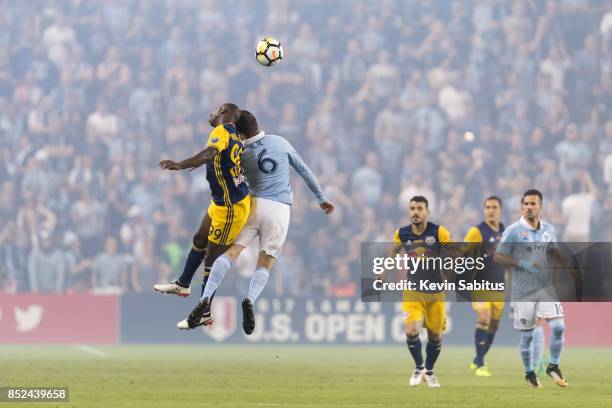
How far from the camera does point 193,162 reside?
975cm

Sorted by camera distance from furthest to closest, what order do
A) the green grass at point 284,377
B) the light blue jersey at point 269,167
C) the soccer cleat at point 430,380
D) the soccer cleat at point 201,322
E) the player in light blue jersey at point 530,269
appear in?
the soccer cleat at point 430,380
the player in light blue jersey at point 530,269
the green grass at point 284,377
the light blue jersey at point 269,167
the soccer cleat at point 201,322

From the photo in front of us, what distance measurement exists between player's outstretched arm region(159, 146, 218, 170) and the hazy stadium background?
10.8 meters

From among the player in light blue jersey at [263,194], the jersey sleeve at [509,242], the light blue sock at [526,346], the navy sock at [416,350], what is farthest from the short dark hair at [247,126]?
the light blue sock at [526,346]

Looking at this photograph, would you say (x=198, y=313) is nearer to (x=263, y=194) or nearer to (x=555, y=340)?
(x=263, y=194)

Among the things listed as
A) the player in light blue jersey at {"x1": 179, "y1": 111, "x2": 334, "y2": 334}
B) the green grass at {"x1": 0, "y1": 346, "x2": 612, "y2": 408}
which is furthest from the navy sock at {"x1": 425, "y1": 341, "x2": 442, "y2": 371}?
the player in light blue jersey at {"x1": 179, "y1": 111, "x2": 334, "y2": 334}

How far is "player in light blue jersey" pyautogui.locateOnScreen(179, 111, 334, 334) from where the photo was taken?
1087cm

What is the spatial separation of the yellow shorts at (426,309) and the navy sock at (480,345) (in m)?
2.11

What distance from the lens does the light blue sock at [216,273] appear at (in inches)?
421

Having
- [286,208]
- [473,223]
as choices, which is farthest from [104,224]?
[286,208]

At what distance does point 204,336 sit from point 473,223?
4986mm

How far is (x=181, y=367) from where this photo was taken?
15961 mm

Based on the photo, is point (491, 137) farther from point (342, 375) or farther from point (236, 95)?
point (342, 375)

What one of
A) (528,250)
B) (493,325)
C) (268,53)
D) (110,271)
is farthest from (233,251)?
(110,271)

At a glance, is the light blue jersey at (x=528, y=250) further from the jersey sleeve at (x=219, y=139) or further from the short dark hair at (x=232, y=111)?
the jersey sleeve at (x=219, y=139)
